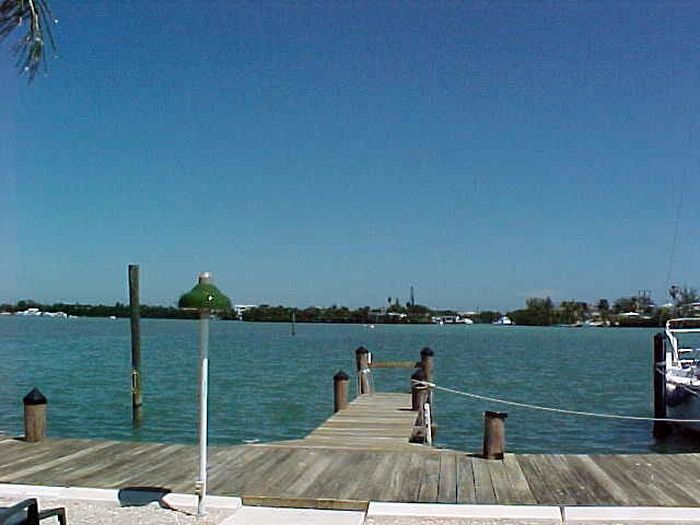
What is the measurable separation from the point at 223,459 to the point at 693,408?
14.3m

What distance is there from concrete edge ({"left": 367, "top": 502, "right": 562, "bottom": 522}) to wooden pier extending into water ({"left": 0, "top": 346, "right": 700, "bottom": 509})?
0.93 ft

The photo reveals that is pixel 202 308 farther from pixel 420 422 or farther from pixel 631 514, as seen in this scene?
pixel 420 422

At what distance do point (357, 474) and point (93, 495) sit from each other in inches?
110

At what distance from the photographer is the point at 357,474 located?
29.0ft

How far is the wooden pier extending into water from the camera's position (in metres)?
7.88

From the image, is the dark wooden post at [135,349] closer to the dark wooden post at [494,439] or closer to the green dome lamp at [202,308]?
the dark wooden post at [494,439]

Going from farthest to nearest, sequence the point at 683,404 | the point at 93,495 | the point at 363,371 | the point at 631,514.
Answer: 1. the point at 683,404
2. the point at 363,371
3. the point at 93,495
4. the point at 631,514

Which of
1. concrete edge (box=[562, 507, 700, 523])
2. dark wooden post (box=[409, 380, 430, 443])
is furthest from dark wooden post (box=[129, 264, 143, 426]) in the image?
concrete edge (box=[562, 507, 700, 523])

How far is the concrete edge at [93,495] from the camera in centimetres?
758

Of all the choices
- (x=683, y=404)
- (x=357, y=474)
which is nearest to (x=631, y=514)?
(x=357, y=474)

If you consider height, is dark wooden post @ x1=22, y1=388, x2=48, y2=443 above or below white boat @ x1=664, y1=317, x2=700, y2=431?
above

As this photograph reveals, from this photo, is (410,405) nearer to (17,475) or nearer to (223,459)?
(223,459)

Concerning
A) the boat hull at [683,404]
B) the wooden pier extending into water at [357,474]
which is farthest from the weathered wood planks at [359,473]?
the boat hull at [683,404]

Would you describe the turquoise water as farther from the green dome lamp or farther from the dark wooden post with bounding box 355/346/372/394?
the green dome lamp
